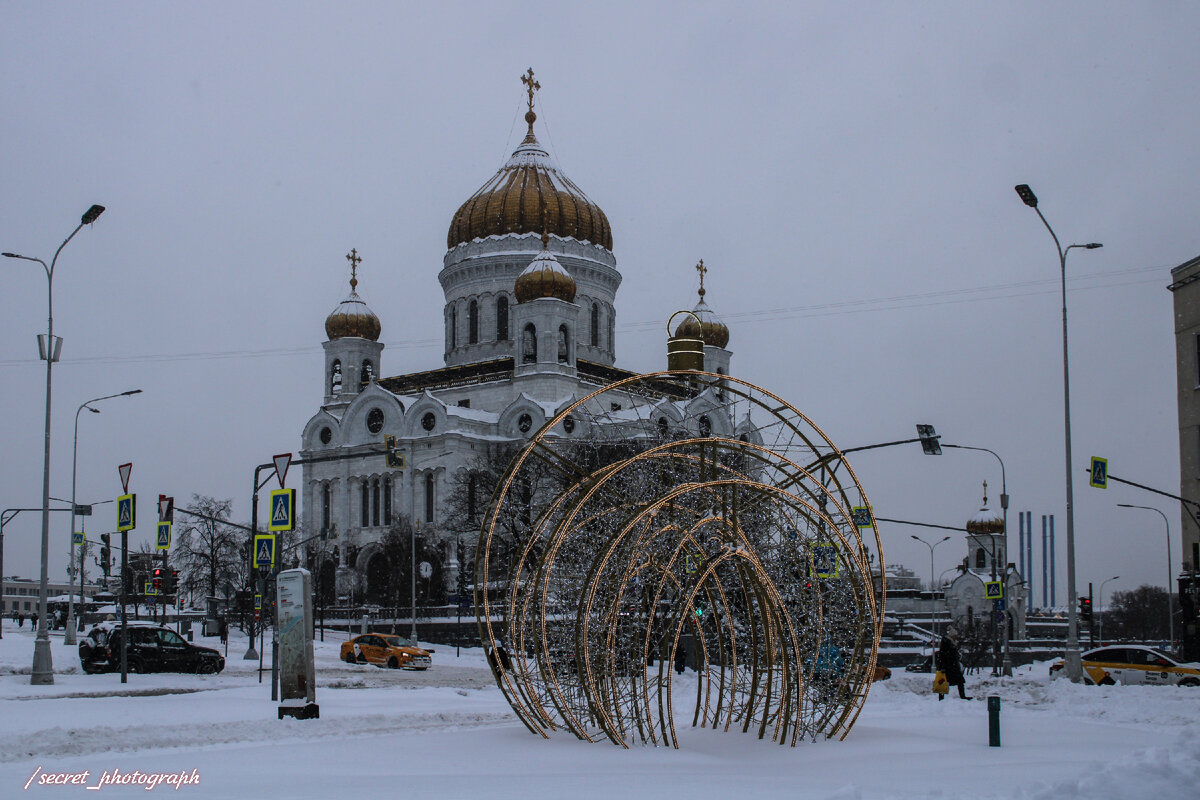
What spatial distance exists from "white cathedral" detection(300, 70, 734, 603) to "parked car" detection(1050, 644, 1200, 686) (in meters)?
35.4

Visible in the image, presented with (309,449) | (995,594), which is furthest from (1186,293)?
(309,449)

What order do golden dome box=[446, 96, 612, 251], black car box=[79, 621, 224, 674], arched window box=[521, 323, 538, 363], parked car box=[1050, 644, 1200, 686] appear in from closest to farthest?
parked car box=[1050, 644, 1200, 686] < black car box=[79, 621, 224, 674] < arched window box=[521, 323, 538, 363] < golden dome box=[446, 96, 612, 251]

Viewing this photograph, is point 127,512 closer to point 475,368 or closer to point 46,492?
point 46,492

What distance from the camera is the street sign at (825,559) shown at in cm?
1708

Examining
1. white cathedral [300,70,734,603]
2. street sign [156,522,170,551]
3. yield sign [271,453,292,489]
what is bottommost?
street sign [156,522,170,551]

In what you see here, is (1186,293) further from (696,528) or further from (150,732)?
(150,732)

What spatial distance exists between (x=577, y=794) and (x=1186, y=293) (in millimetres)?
36262

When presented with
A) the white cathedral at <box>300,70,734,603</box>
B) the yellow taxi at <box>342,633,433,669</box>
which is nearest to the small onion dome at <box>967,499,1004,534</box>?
the white cathedral at <box>300,70,734,603</box>

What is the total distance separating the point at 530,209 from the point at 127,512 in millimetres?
51536

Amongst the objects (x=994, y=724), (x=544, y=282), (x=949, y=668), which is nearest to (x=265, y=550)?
(x=949, y=668)

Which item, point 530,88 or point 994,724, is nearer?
→ point 994,724

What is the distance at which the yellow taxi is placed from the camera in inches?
1578

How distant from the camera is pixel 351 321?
262ft

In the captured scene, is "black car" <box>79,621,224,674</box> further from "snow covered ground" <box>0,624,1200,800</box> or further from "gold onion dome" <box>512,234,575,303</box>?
"gold onion dome" <box>512,234,575,303</box>
